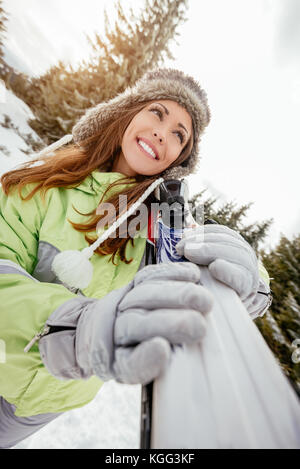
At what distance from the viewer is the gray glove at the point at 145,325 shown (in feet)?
1.19

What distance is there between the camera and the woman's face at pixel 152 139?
4.63 feet

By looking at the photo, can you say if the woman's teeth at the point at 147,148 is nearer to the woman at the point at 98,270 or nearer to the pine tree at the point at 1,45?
the woman at the point at 98,270

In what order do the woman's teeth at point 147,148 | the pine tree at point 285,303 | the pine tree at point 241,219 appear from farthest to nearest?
1. the pine tree at point 241,219
2. the pine tree at point 285,303
3. the woman's teeth at point 147,148

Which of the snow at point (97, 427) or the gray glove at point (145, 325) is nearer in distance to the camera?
the gray glove at point (145, 325)

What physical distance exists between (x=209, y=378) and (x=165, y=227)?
678 millimetres

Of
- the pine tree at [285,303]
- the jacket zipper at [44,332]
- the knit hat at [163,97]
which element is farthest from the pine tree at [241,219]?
the jacket zipper at [44,332]

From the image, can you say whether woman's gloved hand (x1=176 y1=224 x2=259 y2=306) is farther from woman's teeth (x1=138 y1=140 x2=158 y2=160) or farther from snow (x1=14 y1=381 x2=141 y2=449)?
snow (x1=14 y1=381 x2=141 y2=449)

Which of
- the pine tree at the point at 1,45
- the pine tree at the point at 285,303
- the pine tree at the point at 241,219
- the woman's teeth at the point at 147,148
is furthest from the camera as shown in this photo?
the pine tree at the point at 1,45

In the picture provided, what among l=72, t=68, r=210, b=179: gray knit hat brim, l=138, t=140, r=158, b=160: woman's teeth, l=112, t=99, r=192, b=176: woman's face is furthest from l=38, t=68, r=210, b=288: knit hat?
l=138, t=140, r=158, b=160: woman's teeth

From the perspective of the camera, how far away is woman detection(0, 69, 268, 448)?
42cm

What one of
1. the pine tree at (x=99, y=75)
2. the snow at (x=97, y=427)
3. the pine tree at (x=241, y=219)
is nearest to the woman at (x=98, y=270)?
the snow at (x=97, y=427)

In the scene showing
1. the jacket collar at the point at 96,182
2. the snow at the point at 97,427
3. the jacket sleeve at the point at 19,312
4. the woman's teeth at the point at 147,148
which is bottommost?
the snow at the point at 97,427

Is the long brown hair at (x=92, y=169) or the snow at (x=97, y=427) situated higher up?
the long brown hair at (x=92, y=169)
